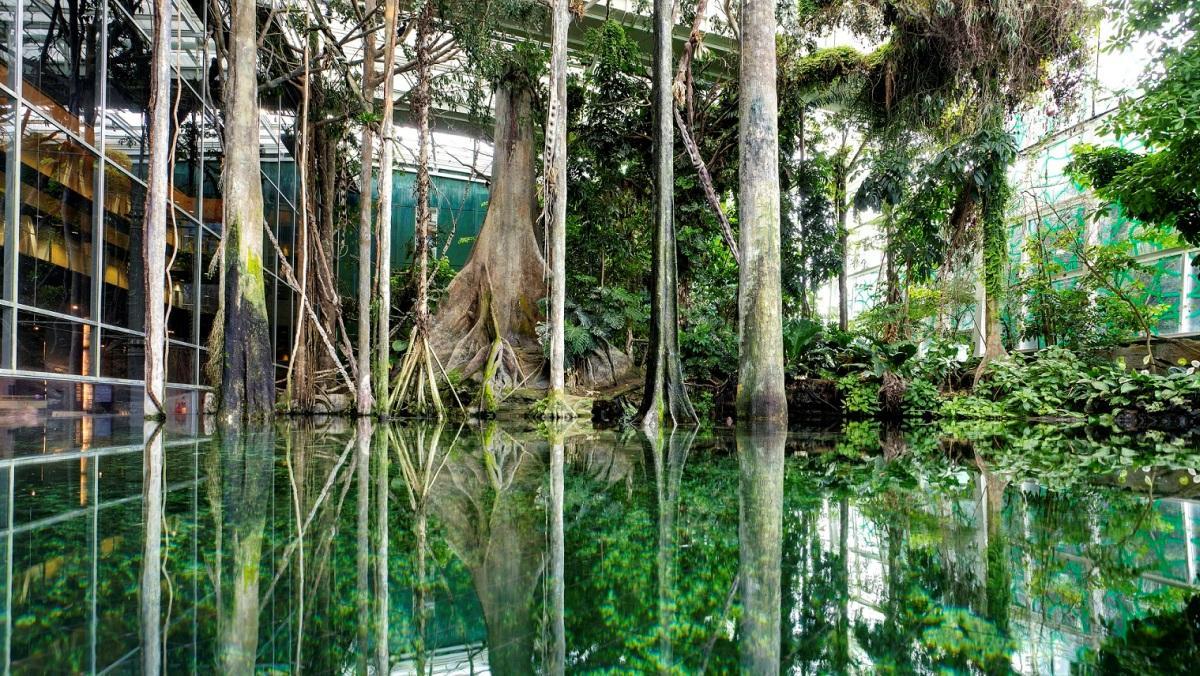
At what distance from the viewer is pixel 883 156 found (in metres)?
12.8

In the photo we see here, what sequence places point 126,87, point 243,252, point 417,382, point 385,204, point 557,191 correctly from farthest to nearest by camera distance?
1. point 417,382
2. point 126,87
3. point 385,204
4. point 557,191
5. point 243,252

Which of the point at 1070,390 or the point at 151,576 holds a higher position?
the point at 151,576

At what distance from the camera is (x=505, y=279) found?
12133 mm

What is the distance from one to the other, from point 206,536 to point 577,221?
1222cm

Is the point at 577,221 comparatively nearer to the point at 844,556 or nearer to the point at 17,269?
the point at 17,269

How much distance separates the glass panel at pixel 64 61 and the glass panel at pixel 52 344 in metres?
2.23

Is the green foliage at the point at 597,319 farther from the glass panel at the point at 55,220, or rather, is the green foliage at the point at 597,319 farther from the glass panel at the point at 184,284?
the glass panel at the point at 55,220

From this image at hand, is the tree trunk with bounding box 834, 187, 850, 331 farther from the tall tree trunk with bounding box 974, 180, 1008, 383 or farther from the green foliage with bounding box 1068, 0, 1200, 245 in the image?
the green foliage with bounding box 1068, 0, 1200, 245

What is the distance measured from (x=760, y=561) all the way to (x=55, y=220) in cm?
899

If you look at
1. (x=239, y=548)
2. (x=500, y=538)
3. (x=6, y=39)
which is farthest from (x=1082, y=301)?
(x=6, y=39)

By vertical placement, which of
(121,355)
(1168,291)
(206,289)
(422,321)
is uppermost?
(1168,291)

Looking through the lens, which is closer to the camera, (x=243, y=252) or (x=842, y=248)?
(x=243, y=252)

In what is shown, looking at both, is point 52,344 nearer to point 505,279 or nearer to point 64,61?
point 64,61

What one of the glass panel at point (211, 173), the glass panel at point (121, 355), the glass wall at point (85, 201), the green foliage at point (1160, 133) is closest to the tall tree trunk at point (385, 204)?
the glass wall at point (85, 201)
